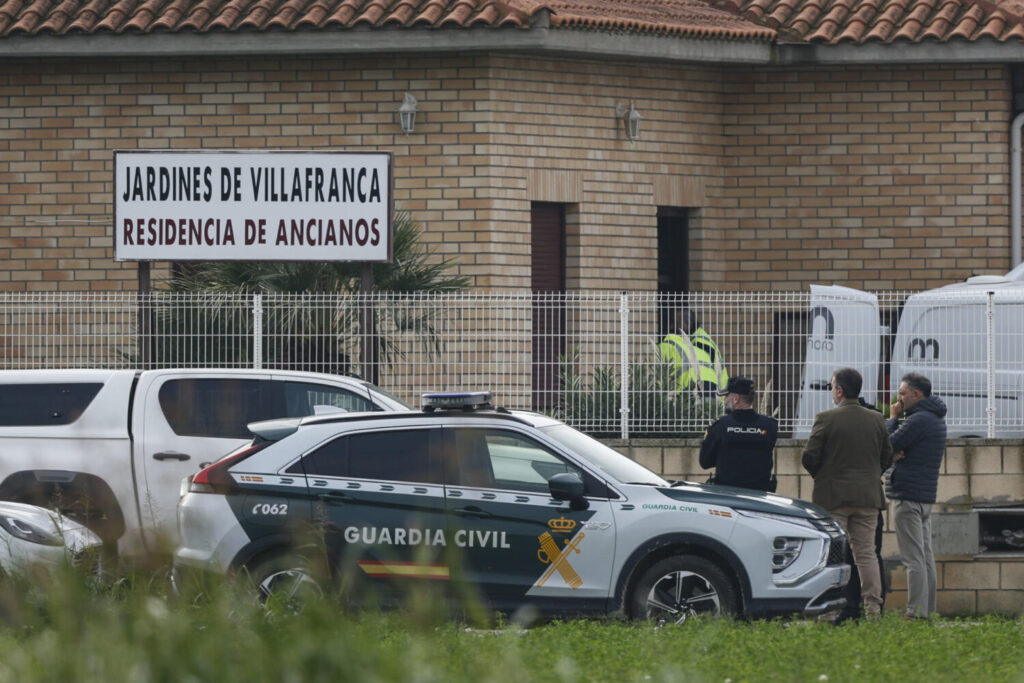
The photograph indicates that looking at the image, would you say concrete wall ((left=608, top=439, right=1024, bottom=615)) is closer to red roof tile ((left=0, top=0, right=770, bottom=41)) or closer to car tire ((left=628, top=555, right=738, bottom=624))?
car tire ((left=628, top=555, right=738, bottom=624))

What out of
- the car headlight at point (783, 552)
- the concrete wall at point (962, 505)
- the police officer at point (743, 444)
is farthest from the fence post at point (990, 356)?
the car headlight at point (783, 552)

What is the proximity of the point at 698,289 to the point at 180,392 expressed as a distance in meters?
8.54

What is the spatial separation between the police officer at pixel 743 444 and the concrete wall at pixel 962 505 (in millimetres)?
2316

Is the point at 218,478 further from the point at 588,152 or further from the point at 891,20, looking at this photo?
the point at 891,20

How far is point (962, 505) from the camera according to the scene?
1398 cm

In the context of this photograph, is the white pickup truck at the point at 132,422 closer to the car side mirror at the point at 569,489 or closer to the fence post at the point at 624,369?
the fence post at the point at 624,369

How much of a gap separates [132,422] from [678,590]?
428cm

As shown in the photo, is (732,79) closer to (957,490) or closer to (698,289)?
(698,289)

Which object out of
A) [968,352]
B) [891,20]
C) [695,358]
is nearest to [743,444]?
[695,358]

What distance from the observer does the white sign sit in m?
15.1

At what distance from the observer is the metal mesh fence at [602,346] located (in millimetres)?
14328

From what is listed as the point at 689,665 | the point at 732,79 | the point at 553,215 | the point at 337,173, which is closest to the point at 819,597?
the point at 689,665

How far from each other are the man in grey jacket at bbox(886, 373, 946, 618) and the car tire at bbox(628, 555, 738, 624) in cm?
251

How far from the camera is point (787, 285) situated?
64.1 feet
